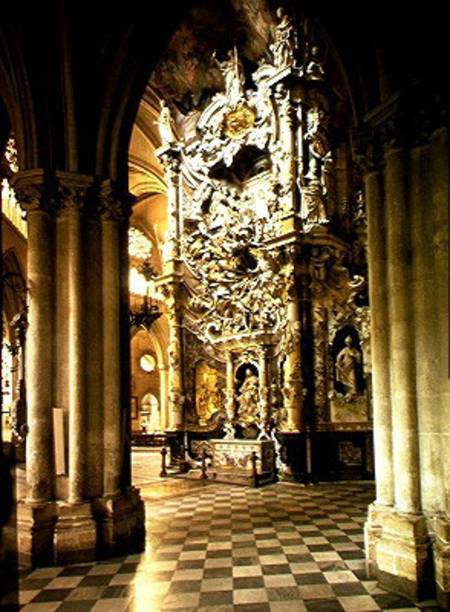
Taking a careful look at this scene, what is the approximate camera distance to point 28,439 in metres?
6.95

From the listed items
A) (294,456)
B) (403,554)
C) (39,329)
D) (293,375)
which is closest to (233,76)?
(293,375)

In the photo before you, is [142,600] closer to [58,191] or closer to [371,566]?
[371,566]

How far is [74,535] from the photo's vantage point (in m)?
6.61

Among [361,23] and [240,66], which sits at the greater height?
[240,66]

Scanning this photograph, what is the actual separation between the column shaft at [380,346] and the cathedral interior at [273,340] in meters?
0.02

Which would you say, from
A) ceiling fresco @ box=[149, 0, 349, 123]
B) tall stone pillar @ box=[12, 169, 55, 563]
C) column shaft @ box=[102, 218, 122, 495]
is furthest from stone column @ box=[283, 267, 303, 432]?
tall stone pillar @ box=[12, 169, 55, 563]

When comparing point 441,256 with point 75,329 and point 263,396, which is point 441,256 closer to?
point 75,329

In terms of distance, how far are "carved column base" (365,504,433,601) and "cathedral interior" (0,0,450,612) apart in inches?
0.7

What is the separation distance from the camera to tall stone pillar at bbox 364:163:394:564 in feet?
18.4

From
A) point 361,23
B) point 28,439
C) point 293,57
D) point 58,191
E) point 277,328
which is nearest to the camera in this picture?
point 361,23

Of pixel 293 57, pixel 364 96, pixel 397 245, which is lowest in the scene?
pixel 397 245

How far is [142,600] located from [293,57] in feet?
40.0

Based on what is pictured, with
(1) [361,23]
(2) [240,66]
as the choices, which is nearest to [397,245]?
(1) [361,23]

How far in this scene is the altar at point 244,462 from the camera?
1255 cm
